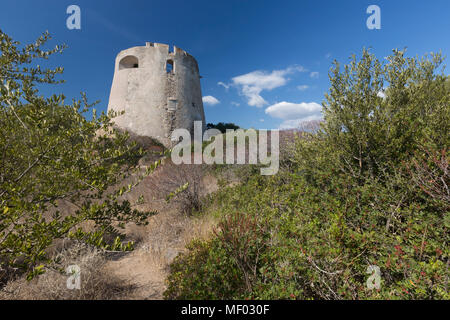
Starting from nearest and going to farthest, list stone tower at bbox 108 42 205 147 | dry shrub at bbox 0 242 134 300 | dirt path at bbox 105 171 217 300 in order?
dry shrub at bbox 0 242 134 300
dirt path at bbox 105 171 217 300
stone tower at bbox 108 42 205 147

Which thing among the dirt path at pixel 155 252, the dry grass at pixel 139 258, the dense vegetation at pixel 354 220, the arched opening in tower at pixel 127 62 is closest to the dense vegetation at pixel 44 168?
the dry grass at pixel 139 258

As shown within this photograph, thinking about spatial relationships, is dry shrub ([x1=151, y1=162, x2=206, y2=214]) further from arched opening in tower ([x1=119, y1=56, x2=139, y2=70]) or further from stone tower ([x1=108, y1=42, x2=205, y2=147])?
arched opening in tower ([x1=119, y1=56, x2=139, y2=70])

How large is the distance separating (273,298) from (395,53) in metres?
4.48

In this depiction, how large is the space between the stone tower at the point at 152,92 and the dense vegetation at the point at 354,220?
12.2 meters

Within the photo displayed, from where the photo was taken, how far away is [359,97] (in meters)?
3.41

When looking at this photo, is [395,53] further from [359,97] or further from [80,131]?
[80,131]

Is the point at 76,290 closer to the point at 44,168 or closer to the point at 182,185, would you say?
the point at 44,168

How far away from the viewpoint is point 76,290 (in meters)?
2.70

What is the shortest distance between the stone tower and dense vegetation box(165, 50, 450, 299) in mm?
12221

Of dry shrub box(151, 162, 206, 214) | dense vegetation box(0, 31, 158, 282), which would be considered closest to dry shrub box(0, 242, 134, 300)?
dense vegetation box(0, 31, 158, 282)

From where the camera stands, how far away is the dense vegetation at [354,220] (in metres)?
2.06

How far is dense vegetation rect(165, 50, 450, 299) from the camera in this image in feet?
6.77
